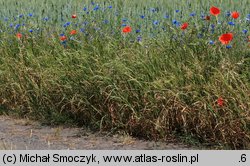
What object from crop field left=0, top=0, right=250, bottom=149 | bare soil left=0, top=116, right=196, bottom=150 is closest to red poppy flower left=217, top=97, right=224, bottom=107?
crop field left=0, top=0, right=250, bottom=149

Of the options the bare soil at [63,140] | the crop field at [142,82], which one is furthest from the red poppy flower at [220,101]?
the bare soil at [63,140]

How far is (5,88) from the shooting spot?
5.94 m

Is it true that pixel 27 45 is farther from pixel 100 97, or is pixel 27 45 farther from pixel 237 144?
pixel 237 144

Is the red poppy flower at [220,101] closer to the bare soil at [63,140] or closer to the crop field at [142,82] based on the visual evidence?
the crop field at [142,82]

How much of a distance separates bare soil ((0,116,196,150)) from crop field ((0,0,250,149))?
4.1 inches

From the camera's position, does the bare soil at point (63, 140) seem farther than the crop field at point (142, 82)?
Yes

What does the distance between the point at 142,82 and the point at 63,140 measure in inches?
34.0

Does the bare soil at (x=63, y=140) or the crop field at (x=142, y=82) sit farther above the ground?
the crop field at (x=142, y=82)

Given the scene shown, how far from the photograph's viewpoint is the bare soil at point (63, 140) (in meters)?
4.74

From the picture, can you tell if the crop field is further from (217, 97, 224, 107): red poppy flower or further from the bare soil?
the bare soil

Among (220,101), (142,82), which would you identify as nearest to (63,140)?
(142,82)

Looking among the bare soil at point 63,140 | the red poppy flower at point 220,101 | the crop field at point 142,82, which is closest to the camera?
the red poppy flower at point 220,101

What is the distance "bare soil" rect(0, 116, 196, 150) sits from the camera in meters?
4.74

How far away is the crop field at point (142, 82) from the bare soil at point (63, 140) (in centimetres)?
10
